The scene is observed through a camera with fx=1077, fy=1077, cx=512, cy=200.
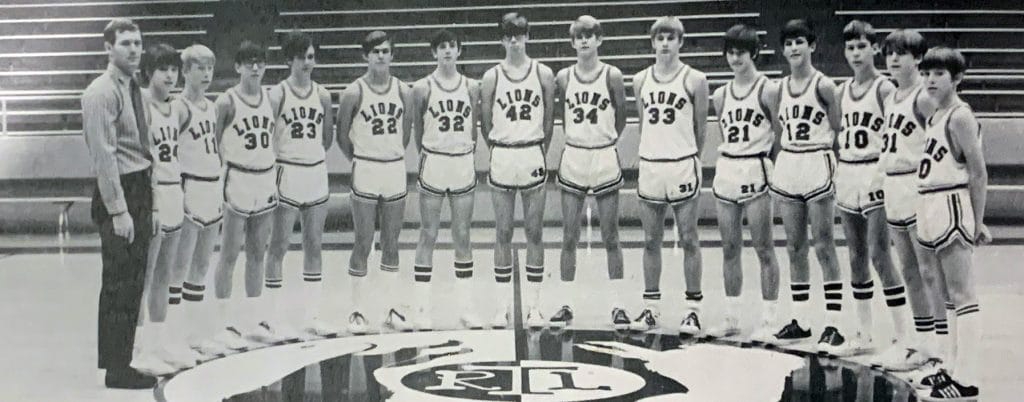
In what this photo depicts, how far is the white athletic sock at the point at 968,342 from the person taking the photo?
131 inches

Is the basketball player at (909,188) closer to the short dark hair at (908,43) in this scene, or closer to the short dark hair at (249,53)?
the short dark hair at (908,43)

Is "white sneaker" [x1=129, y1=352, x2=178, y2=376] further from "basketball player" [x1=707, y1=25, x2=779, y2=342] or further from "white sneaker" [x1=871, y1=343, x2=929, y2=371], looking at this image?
"white sneaker" [x1=871, y1=343, x2=929, y2=371]

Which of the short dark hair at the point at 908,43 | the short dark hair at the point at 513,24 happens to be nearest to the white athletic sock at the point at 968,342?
the short dark hair at the point at 908,43

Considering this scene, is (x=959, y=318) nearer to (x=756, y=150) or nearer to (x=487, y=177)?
(x=756, y=150)

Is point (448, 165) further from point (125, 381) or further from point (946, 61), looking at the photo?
point (946, 61)

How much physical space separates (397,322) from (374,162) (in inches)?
25.2

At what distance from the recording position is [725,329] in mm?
4191

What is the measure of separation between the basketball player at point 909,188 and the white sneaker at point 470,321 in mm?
1488

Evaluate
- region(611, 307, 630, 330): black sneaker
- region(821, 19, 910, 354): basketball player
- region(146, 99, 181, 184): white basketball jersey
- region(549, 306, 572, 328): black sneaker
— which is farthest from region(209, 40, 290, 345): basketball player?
region(821, 19, 910, 354): basketball player

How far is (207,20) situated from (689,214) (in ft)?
6.50

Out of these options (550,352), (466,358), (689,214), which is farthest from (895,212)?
(466,358)

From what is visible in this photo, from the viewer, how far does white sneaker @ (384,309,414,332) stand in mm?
4250

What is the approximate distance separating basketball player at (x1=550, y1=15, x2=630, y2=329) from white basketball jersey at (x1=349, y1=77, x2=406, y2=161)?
654 millimetres

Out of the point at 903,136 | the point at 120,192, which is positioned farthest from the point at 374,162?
the point at 903,136
